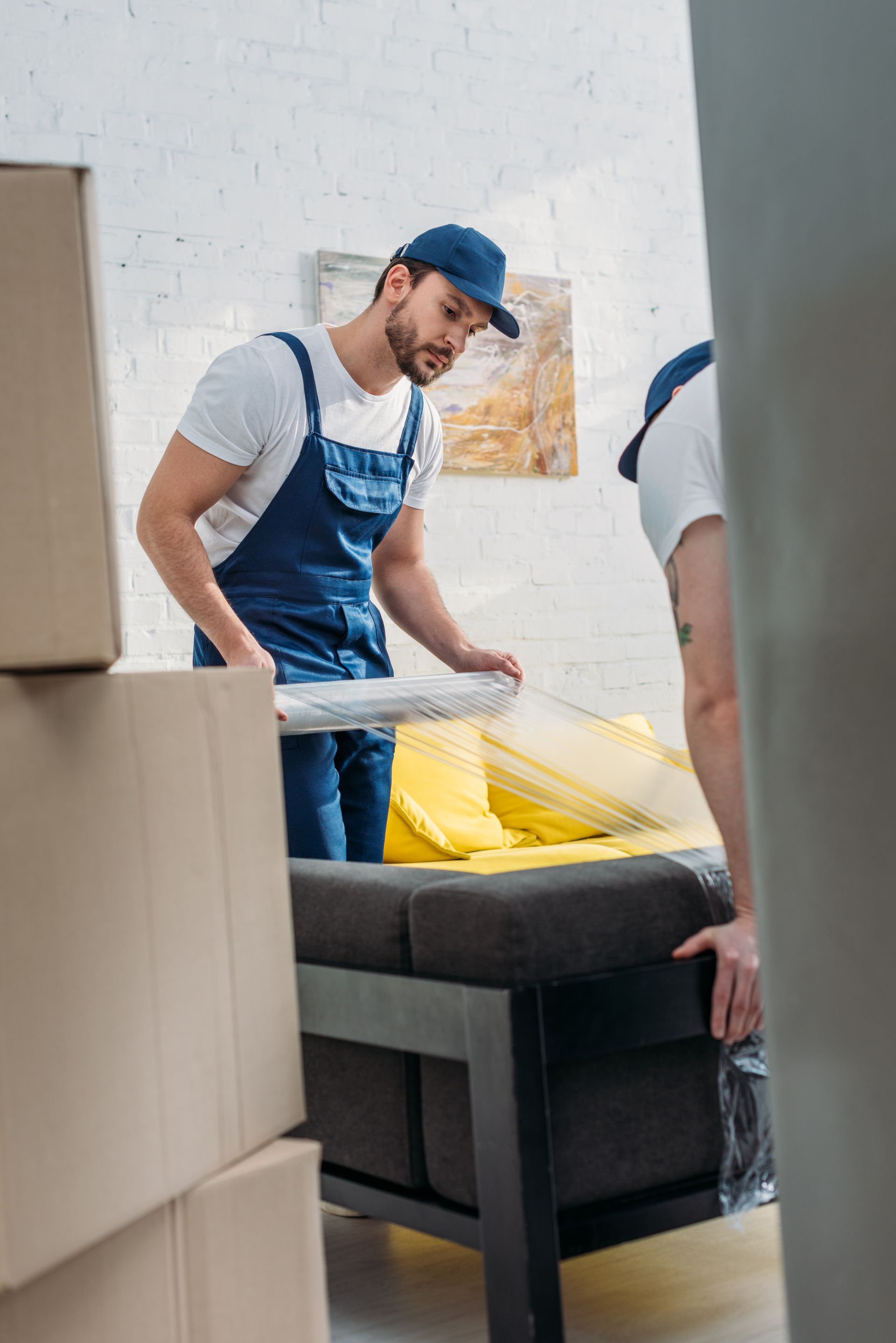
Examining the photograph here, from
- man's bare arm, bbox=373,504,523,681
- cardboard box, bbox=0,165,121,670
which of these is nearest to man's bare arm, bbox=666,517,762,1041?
cardboard box, bbox=0,165,121,670

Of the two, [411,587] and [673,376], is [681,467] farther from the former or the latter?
[411,587]

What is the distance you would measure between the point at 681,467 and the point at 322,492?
0.98 metres

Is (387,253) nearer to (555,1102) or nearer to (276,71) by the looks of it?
(276,71)

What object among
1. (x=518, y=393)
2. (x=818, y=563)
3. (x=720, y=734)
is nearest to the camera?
(x=818, y=563)

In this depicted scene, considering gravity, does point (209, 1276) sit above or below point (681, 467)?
below

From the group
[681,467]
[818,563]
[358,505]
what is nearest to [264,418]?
[358,505]

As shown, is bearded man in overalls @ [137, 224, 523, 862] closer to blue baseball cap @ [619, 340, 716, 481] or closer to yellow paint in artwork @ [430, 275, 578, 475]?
blue baseball cap @ [619, 340, 716, 481]

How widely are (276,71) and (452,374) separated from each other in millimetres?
942

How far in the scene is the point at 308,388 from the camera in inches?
83.8

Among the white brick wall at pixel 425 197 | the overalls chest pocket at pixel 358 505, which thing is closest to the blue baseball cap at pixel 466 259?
the overalls chest pocket at pixel 358 505

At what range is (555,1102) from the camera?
1.22m

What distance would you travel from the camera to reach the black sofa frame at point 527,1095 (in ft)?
3.77

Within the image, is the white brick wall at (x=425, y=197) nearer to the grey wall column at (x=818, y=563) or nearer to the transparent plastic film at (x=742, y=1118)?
the transparent plastic film at (x=742, y=1118)

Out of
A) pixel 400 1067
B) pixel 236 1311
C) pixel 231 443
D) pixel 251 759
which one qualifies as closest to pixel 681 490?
pixel 251 759
